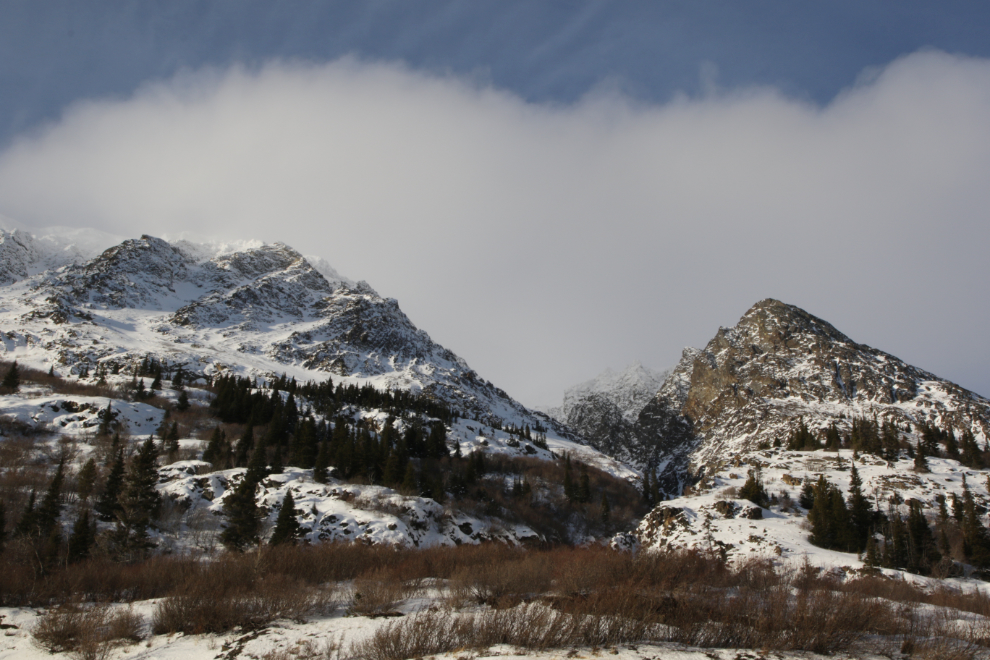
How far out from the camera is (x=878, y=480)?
235ft

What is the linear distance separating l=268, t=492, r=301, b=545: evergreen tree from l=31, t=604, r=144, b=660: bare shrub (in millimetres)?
24203

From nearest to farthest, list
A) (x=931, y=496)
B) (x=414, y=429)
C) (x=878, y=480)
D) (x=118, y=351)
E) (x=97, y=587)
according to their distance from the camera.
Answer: (x=97, y=587)
(x=931, y=496)
(x=878, y=480)
(x=414, y=429)
(x=118, y=351)

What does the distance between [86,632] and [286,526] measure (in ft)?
90.2

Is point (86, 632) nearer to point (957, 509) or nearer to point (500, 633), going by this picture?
point (500, 633)

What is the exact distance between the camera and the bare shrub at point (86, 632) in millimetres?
15727

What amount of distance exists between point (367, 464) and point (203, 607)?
58.5m

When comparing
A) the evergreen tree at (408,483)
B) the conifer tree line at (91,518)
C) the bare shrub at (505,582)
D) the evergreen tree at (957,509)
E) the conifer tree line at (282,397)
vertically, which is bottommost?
the conifer tree line at (91,518)

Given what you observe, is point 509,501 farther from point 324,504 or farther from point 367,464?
point 324,504

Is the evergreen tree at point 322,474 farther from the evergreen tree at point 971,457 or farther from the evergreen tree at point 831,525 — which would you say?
the evergreen tree at point 971,457

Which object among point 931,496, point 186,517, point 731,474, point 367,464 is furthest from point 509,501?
point 931,496

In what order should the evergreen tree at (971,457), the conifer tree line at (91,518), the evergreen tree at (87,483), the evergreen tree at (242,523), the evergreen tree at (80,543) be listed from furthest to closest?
the evergreen tree at (971,457) → the evergreen tree at (87,483) → the evergreen tree at (242,523) → the conifer tree line at (91,518) → the evergreen tree at (80,543)

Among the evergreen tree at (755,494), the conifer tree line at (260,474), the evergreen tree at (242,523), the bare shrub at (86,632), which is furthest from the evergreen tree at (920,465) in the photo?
the bare shrub at (86,632)

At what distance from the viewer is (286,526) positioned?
42.8 m

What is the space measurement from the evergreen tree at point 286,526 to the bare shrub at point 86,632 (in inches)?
953
